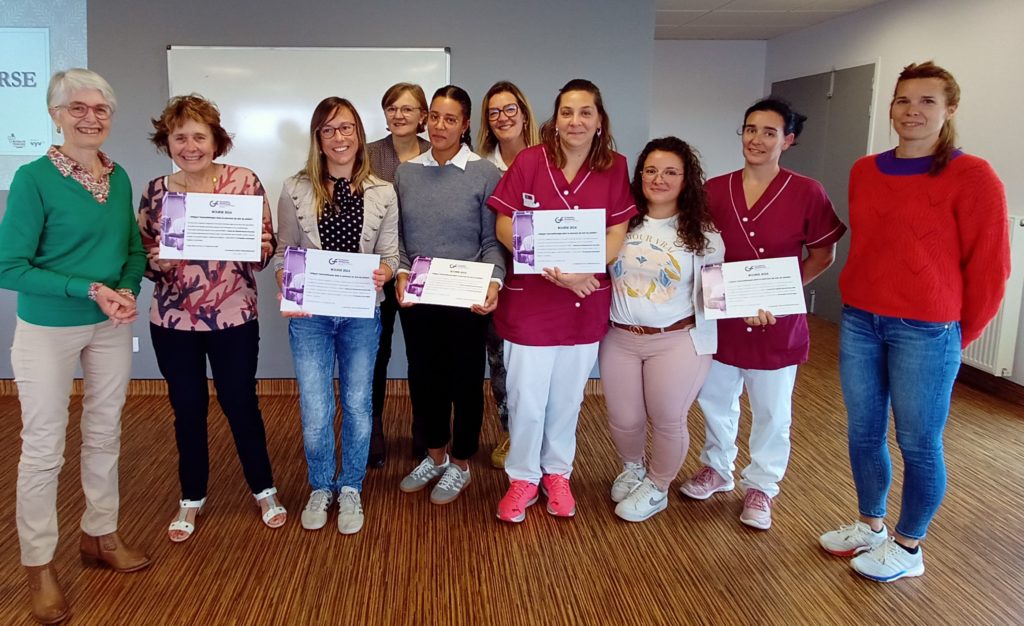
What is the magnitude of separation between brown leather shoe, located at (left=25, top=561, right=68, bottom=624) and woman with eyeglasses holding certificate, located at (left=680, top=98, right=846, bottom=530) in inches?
88.1

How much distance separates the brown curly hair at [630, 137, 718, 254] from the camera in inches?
89.6

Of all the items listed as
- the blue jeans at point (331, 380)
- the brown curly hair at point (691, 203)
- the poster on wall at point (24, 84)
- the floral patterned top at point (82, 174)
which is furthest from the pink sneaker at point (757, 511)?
the poster on wall at point (24, 84)

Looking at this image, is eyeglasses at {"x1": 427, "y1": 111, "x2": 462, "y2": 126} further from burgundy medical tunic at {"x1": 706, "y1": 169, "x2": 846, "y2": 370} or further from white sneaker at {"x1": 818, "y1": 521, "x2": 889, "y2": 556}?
white sneaker at {"x1": 818, "y1": 521, "x2": 889, "y2": 556}

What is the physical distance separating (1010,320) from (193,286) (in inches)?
176

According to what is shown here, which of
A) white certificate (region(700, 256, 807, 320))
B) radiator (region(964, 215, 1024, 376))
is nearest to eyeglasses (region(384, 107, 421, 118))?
white certificate (region(700, 256, 807, 320))

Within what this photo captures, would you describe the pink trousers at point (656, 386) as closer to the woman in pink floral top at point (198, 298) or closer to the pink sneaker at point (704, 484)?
the pink sneaker at point (704, 484)

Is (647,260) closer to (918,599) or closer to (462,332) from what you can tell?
(462,332)

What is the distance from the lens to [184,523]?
240 cm

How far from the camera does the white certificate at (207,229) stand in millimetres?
2092

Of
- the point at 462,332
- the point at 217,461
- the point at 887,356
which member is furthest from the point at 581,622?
the point at 217,461

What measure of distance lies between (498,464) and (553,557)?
30.3 inches

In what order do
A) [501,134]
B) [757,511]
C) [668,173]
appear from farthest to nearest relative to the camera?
[501,134] < [757,511] < [668,173]

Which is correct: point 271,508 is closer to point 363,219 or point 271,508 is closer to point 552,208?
point 363,219

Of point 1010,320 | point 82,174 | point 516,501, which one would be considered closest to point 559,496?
point 516,501
